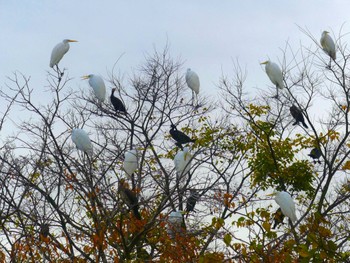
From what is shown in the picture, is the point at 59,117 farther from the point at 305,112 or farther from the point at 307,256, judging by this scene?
the point at 307,256

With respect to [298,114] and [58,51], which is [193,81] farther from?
[58,51]

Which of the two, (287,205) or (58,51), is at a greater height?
(58,51)

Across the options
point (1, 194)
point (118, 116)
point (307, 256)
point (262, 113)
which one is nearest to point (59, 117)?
point (118, 116)

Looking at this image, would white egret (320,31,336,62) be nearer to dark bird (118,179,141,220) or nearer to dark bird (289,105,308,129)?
dark bird (289,105,308,129)

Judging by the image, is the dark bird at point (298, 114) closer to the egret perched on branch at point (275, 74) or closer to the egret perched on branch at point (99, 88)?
the egret perched on branch at point (275, 74)

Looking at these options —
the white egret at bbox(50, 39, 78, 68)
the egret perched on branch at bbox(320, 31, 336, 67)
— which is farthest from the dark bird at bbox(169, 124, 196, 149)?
the egret perched on branch at bbox(320, 31, 336, 67)

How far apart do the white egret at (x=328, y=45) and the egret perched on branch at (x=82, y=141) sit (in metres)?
3.75

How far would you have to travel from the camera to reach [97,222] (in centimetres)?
673

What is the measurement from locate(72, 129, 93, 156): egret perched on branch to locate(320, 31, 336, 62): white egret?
3.75 metres

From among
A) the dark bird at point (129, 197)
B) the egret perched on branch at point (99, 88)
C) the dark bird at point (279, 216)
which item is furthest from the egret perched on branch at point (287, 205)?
the egret perched on branch at point (99, 88)

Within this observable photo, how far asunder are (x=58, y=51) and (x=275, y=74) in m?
3.45

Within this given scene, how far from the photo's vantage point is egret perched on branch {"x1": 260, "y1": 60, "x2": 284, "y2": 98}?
1043 centimetres

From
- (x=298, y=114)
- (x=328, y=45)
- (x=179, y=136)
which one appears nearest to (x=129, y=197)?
(x=179, y=136)

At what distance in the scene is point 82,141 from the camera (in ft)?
26.7
